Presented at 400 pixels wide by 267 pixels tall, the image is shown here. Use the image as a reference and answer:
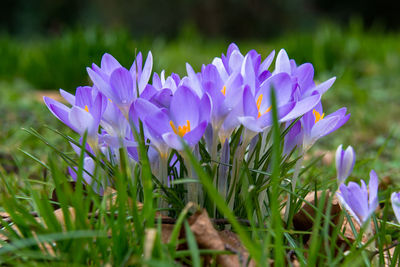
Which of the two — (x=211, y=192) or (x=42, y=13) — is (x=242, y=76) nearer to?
(x=211, y=192)

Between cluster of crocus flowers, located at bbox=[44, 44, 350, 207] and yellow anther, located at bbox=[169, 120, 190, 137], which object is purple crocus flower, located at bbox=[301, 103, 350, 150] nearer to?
cluster of crocus flowers, located at bbox=[44, 44, 350, 207]

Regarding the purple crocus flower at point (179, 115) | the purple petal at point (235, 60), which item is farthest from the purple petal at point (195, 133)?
the purple petal at point (235, 60)

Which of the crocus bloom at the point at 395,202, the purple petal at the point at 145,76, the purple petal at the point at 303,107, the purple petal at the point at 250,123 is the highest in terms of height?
the purple petal at the point at 145,76

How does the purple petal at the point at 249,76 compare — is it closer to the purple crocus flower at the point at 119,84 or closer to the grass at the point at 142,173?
the grass at the point at 142,173

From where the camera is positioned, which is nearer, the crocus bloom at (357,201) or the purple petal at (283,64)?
the crocus bloom at (357,201)

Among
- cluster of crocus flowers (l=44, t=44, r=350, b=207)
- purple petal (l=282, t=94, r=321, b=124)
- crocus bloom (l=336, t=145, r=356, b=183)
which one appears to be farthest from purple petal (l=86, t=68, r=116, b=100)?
crocus bloom (l=336, t=145, r=356, b=183)

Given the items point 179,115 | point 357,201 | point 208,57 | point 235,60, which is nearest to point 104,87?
point 179,115

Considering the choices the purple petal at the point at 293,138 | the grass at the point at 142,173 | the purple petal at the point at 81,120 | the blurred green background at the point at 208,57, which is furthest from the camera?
the blurred green background at the point at 208,57
